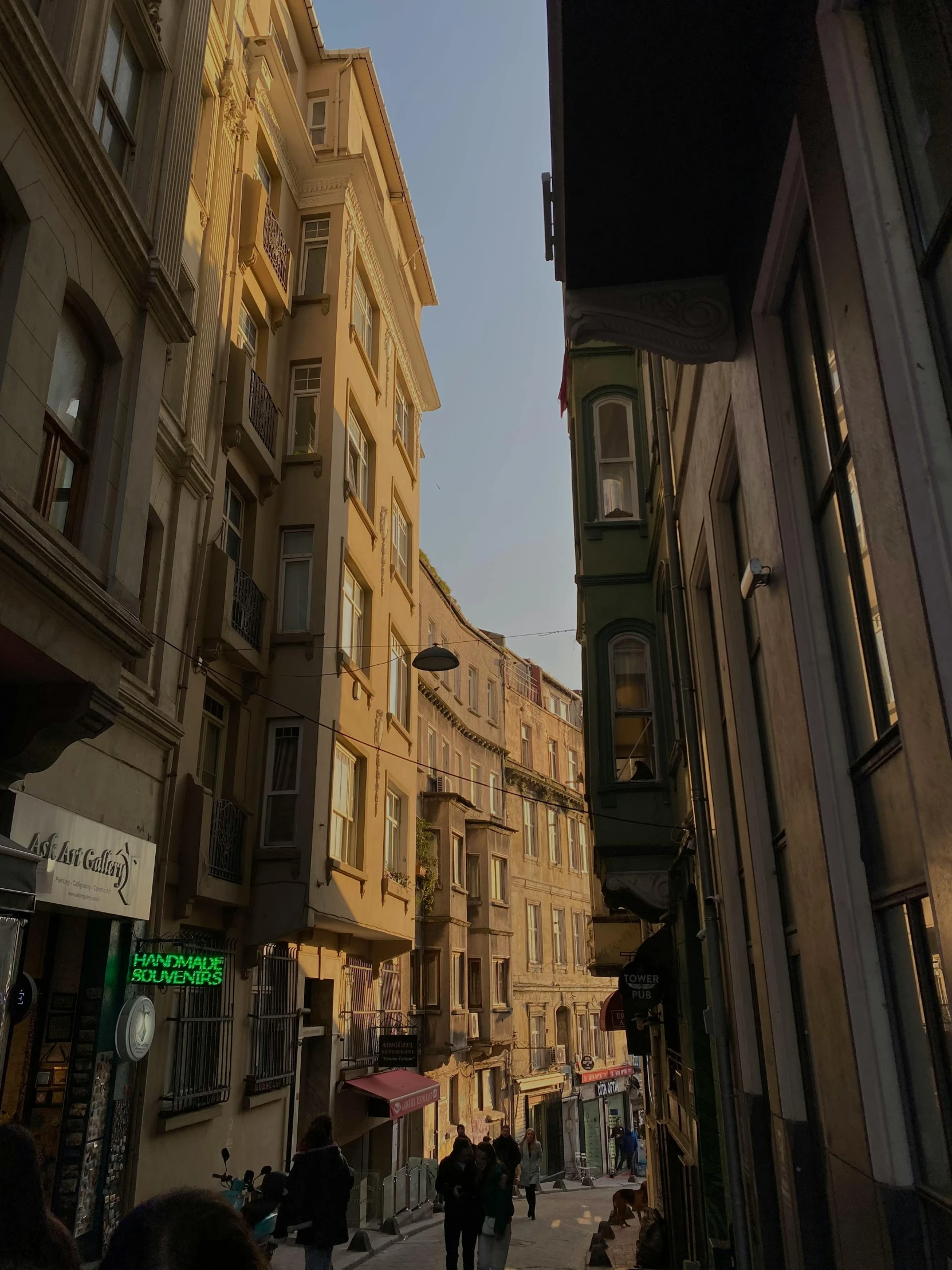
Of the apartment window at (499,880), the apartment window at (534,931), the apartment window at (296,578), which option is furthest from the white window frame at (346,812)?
the apartment window at (534,931)

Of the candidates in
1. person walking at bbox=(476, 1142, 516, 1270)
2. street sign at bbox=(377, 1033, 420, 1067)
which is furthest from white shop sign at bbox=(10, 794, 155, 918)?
street sign at bbox=(377, 1033, 420, 1067)

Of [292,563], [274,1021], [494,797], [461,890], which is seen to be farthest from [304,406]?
[494,797]

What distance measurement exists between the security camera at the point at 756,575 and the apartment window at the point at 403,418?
17.8m

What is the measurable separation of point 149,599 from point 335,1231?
7.60 meters

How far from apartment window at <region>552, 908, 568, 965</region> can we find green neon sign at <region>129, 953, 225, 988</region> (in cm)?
3193

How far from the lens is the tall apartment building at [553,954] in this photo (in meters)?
37.5

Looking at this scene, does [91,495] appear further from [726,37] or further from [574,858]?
[574,858]

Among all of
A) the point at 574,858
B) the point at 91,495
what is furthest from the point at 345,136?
the point at 574,858

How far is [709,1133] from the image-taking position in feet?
32.3

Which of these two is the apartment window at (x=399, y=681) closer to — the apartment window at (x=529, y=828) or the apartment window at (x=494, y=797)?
the apartment window at (x=494, y=797)

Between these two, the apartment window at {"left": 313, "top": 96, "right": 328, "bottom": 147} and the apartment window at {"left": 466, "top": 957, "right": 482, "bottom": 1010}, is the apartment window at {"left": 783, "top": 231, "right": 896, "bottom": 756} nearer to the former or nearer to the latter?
the apartment window at {"left": 313, "top": 96, "right": 328, "bottom": 147}

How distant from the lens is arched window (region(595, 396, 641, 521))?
14188 mm

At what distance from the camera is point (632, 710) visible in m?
13.2

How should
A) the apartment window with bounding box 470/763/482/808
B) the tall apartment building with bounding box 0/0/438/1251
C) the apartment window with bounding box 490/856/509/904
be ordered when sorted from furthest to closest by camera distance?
the apartment window with bounding box 470/763/482/808
the apartment window with bounding box 490/856/509/904
the tall apartment building with bounding box 0/0/438/1251
